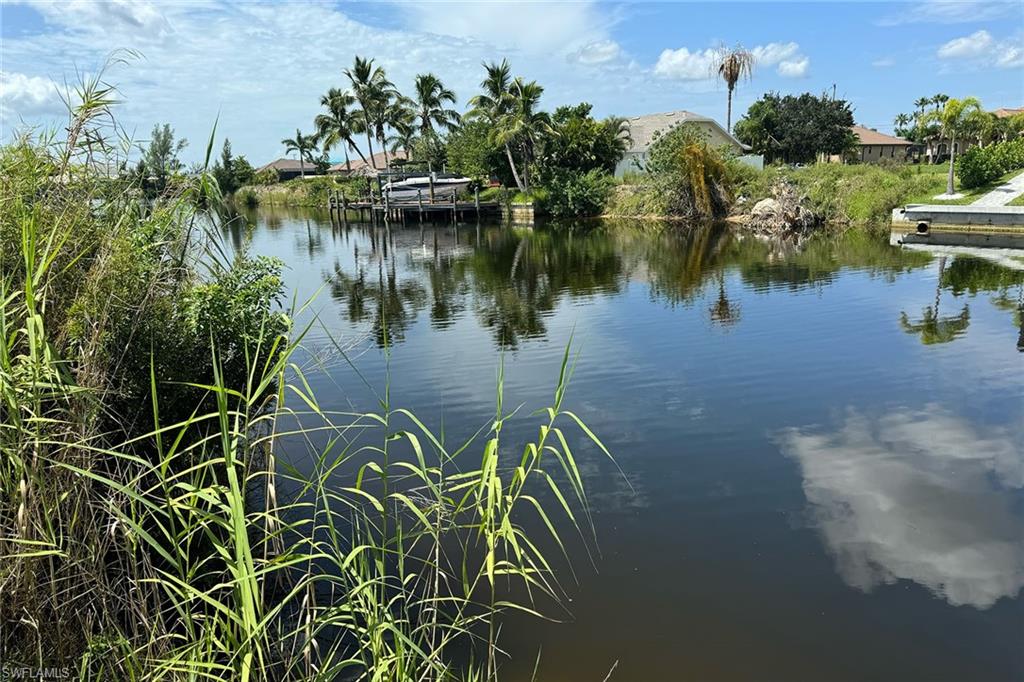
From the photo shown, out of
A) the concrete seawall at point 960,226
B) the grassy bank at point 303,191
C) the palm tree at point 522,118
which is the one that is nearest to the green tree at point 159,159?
the concrete seawall at point 960,226

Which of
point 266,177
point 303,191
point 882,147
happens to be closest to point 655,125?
point 882,147

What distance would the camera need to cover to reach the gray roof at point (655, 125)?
48.0 metres

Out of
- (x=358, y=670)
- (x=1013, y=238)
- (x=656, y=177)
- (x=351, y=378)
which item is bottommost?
(x=358, y=670)

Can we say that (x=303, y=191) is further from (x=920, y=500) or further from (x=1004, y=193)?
(x=920, y=500)

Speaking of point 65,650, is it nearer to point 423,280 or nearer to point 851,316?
point 851,316

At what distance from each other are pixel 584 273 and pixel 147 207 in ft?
56.5

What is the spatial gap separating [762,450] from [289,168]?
96338 mm

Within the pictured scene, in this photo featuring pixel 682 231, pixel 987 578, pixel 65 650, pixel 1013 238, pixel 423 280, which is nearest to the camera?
pixel 65 650

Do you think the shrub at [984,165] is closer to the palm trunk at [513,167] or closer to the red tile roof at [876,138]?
the palm trunk at [513,167]

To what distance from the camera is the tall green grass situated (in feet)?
9.73

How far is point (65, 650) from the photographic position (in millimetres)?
3373

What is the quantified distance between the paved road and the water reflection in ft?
89.5

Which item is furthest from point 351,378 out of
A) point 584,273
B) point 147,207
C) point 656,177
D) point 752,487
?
point 656,177

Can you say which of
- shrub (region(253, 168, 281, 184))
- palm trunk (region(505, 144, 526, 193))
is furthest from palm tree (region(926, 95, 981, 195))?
shrub (region(253, 168, 281, 184))
